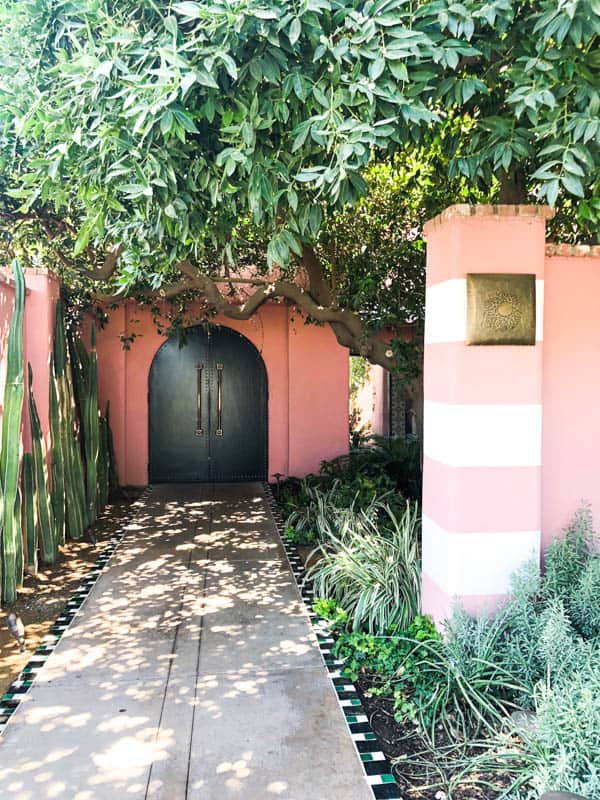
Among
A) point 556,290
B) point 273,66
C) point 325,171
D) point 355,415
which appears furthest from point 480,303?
point 355,415

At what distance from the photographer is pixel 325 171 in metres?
2.76

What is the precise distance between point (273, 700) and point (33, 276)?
4.37 metres

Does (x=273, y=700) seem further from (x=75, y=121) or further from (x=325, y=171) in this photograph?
(x=75, y=121)

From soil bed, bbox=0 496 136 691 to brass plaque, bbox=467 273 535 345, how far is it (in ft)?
10.6

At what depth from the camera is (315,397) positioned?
30.9 ft

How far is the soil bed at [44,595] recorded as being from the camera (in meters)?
3.95

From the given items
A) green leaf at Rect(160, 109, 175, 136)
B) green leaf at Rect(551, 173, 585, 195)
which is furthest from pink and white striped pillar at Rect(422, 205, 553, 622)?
green leaf at Rect(160, 109, 175, 136)

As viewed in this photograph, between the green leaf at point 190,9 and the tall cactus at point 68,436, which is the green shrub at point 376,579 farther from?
the green leaf at point 190,9

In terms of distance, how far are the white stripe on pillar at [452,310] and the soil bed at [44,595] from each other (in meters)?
3.14

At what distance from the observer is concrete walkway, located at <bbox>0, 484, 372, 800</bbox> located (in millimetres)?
2746

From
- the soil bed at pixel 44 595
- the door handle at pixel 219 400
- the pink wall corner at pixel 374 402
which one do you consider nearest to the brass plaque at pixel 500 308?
the soil bed at pixel 44 595

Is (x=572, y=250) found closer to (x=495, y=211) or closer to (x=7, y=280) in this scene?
(x=495, y=211)

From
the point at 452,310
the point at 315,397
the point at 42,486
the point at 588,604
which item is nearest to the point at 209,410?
the point at 315,397

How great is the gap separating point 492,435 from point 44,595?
351 cm
